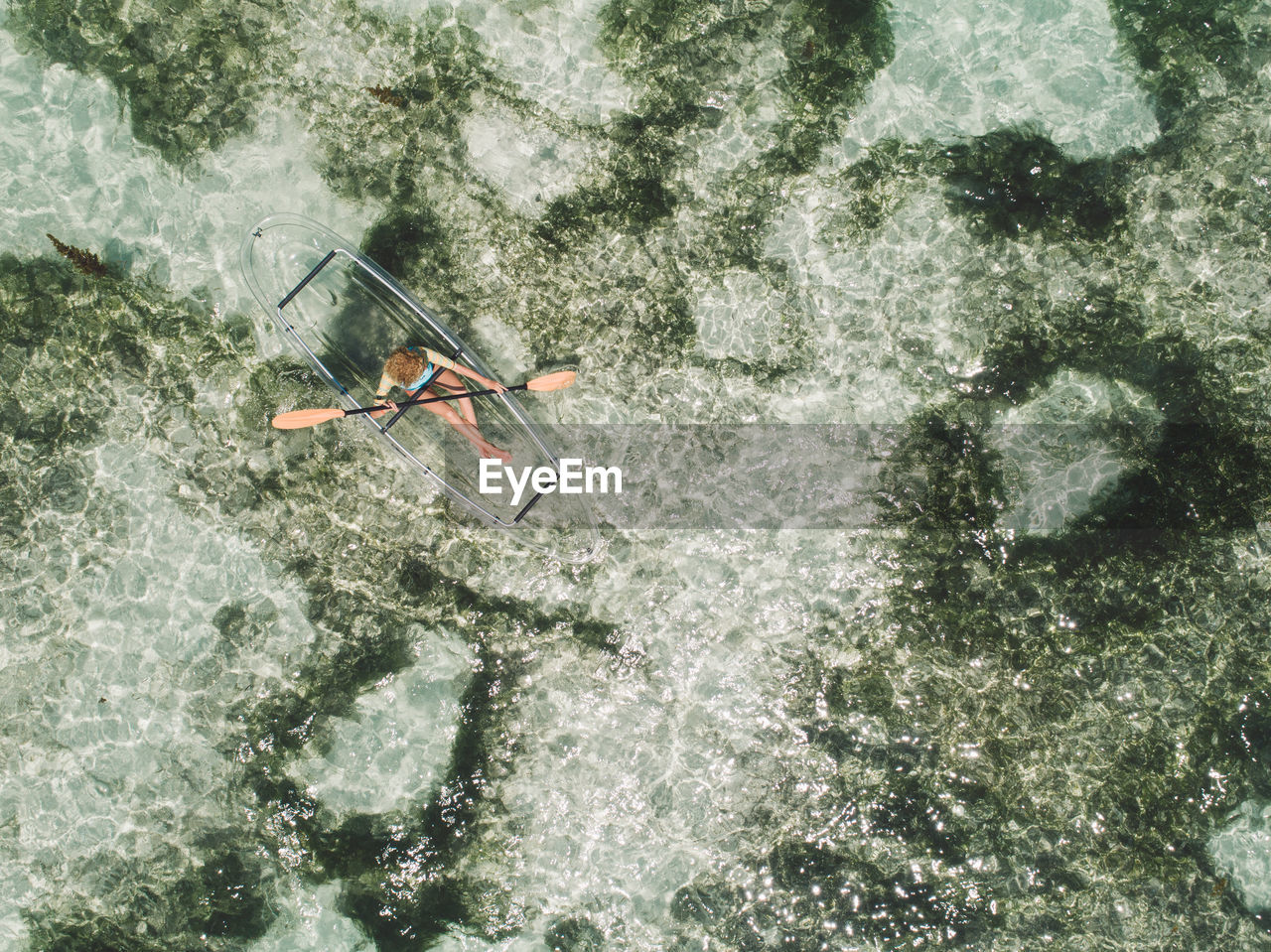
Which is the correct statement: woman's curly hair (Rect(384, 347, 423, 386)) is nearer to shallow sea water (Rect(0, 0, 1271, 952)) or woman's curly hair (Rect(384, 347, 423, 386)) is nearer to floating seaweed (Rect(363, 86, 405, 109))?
shallow sea water (Rect(0, 0, 1271, 952))

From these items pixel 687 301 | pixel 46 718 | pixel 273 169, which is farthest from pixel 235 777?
pixel 687 301

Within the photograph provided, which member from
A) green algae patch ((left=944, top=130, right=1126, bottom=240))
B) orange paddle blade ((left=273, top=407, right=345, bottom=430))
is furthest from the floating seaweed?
green algae patch ((left=944, top=130, right=1126, bottom=240))

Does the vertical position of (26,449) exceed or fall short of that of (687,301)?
it falls short

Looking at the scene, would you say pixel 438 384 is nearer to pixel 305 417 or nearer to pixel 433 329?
pixel 433 329

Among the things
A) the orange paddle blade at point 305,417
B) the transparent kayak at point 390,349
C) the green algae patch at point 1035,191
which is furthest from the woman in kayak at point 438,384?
the green algae patch at point 1035,191

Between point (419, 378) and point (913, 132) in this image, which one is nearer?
point (419, 378)

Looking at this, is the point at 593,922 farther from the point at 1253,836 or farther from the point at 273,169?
the point at 273,169

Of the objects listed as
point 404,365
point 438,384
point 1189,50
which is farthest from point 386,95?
point 1189,50
